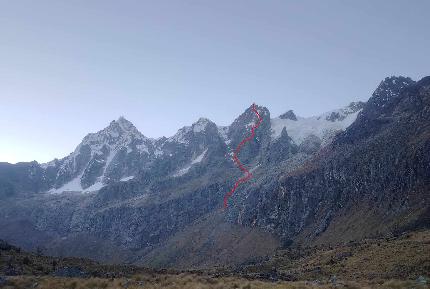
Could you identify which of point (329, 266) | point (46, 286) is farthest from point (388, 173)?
point (46, 286)

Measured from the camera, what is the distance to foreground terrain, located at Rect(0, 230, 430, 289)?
3291 centimetres

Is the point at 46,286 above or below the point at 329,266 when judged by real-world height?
above

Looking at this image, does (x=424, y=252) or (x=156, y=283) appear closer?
(x=156, y=283)

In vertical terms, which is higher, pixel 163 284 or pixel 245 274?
pixel 163 284

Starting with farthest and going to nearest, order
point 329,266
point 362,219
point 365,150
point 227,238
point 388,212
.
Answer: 1. point 227,238
2. point 365,150
3. point 362,219
4. point 388,212
5. point 329,266

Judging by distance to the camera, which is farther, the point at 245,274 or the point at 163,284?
the point at 245,274

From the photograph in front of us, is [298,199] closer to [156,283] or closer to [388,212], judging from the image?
[388,212]

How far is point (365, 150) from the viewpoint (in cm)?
16812

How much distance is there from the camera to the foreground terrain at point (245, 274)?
32906 millimetres

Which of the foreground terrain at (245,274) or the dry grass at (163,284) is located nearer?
the dry grass at (163,284)

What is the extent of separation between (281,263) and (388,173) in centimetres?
7011

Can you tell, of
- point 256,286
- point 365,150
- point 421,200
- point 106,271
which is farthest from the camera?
point 365,150

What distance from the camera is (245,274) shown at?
55.9 metres

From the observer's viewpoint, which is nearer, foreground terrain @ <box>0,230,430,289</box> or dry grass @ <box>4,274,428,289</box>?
dry grass @ <box>4,274,428,289</box>
